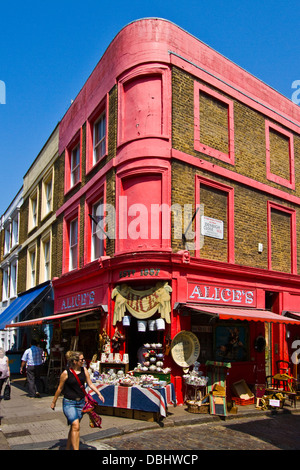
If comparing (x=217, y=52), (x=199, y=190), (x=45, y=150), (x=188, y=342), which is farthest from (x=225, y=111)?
(x=45, y=150)

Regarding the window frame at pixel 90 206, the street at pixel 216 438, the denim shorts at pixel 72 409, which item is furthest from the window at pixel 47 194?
the denim shorts at pixel 72 409

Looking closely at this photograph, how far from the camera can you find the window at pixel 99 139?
15.4m

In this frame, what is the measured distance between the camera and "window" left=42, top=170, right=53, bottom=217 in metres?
21.1

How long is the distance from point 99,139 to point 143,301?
265 inches

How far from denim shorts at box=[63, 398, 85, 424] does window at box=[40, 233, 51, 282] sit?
1383 cm

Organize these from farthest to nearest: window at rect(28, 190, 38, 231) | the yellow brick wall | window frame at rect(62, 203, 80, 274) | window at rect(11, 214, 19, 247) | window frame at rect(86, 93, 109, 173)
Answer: window at rect(11, 214, 19, 247) → window at rect(28, 190, 38, 231) → window frame at rect(62, 203, 80, 274) → window frame at rect(86, 93, 109, 173) → the yellow brick wall

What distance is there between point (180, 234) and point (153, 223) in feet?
2.64

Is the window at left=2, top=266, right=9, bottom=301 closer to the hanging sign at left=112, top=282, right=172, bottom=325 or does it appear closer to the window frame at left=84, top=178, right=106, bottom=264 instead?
the window frame at left=84, top=178, right=106, bottom=264

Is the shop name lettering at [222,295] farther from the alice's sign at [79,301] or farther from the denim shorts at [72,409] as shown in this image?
the denim shorts at [72,409]

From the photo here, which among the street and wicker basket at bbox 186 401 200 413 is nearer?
the street

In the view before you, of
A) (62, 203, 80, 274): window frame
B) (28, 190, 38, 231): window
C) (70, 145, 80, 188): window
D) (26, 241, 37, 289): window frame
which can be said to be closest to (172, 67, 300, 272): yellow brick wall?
(62, 203, 80, 274): window frame

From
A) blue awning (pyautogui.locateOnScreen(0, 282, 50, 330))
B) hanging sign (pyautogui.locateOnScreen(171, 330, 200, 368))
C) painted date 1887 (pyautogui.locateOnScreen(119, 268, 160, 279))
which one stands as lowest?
hanging sign (pyautogui.locateOnScreen(171, 330, 200, 368))

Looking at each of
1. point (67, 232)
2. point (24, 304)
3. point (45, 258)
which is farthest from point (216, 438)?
point (45, 258)

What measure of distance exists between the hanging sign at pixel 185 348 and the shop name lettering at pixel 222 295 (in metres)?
1.12
